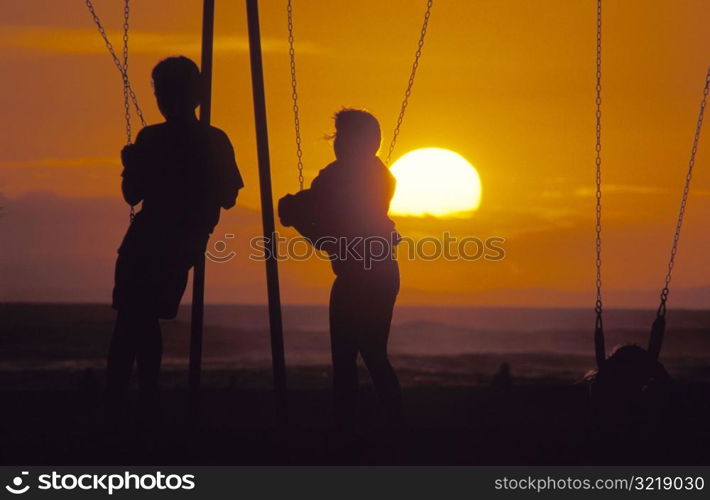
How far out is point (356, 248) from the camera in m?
6.91

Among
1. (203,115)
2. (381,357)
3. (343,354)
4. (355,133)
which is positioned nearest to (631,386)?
(381,357)

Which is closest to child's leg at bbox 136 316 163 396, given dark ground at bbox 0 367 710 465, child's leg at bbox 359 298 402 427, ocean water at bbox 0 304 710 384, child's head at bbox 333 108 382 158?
dark ground at bbox 0 367 710 465

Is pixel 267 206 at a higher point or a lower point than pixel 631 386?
higher

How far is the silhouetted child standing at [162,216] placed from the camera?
689 centimetres

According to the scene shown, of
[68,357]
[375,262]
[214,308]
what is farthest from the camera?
[214,308]

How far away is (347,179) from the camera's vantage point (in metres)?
6.98

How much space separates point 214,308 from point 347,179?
228ft

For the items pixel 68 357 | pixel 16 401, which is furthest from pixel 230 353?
pixel 16 401

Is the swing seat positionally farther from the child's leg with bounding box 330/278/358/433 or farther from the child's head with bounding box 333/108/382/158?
Result: the child's head with bounding box 333/108/382/158

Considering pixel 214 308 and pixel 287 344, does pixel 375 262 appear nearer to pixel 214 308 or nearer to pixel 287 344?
pixel 287 344

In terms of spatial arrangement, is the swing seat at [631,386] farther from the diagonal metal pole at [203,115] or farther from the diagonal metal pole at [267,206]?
the diagonal metal pole at [203,115]

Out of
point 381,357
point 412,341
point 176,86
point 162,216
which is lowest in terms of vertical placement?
point 381,357

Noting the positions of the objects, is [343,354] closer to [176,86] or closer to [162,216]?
[162,216]

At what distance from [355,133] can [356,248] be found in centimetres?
60
